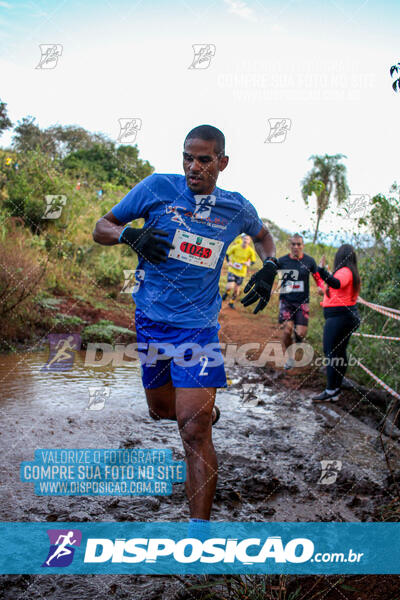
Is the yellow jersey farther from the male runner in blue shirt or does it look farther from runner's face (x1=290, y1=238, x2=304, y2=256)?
the male runner in blue shirt

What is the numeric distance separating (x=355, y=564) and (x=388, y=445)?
225cm

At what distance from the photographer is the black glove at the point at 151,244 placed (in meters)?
2.66

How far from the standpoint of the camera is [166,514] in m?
2.92

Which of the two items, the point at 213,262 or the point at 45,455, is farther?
the point at 45,455

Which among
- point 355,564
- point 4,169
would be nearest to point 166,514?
point 355,564

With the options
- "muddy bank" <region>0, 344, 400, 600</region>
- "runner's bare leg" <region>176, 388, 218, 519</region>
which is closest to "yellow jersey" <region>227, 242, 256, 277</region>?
"muddy bank" <region>0, 344, 400, 600</region>

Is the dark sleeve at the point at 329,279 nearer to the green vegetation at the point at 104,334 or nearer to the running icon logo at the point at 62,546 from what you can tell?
the green vegetation at the point at 104,334

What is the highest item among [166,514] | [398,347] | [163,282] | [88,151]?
[88,151]

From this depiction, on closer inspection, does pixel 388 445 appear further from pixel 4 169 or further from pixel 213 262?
pixel 4 169

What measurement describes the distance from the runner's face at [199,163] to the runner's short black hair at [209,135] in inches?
1.0

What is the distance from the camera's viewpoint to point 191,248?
2.84 meters

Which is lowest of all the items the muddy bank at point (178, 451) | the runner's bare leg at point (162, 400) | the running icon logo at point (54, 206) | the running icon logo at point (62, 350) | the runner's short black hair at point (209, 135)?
the muddy bank at point (178, 451)

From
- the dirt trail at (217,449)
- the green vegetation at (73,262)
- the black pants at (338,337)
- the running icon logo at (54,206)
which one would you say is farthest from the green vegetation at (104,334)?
the running icon logo at (54,206)

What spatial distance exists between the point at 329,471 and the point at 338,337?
242 cm
